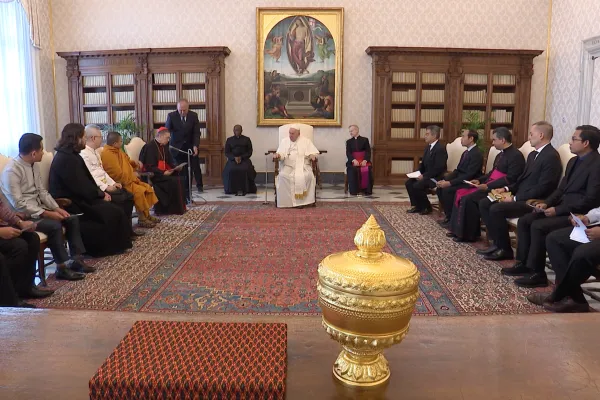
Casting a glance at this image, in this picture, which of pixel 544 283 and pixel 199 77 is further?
pixel 199 77

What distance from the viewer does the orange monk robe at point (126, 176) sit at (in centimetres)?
619

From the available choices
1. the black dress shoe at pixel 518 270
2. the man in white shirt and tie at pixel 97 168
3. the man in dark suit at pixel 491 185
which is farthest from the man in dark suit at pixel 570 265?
the man in white shirt and tie at pixel 97 168

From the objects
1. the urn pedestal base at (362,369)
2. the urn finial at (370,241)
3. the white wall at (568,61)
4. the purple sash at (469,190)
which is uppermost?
the white wall at (568,61)

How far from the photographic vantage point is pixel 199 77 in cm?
1091

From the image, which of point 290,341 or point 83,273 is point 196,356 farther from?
point 83,273

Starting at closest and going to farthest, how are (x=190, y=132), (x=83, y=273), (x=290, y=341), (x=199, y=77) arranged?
(x=290, y=341), (x=83, y=273), (x=190, y=132), (x=199, y=77)

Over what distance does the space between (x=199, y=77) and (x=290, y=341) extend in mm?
10370

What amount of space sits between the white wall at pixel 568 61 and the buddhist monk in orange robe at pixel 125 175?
7999 mm

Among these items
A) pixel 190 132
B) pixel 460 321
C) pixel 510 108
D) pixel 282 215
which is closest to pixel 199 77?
pixel 190 132

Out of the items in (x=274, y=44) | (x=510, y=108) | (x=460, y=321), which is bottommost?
(x=460, y=321)

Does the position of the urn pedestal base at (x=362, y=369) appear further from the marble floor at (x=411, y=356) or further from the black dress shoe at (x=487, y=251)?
the black dress shoe at (x=487, y=251)

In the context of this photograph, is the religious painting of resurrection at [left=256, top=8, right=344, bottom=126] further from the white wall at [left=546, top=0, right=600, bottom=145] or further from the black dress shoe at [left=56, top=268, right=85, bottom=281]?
the black dress shoe at [left=56, top=268, right=85, bottom=281]

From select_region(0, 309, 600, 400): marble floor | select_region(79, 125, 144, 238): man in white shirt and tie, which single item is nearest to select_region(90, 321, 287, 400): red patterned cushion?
select_region(0, 309, 600, 400): marble floor

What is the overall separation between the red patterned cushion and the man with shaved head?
873cm
